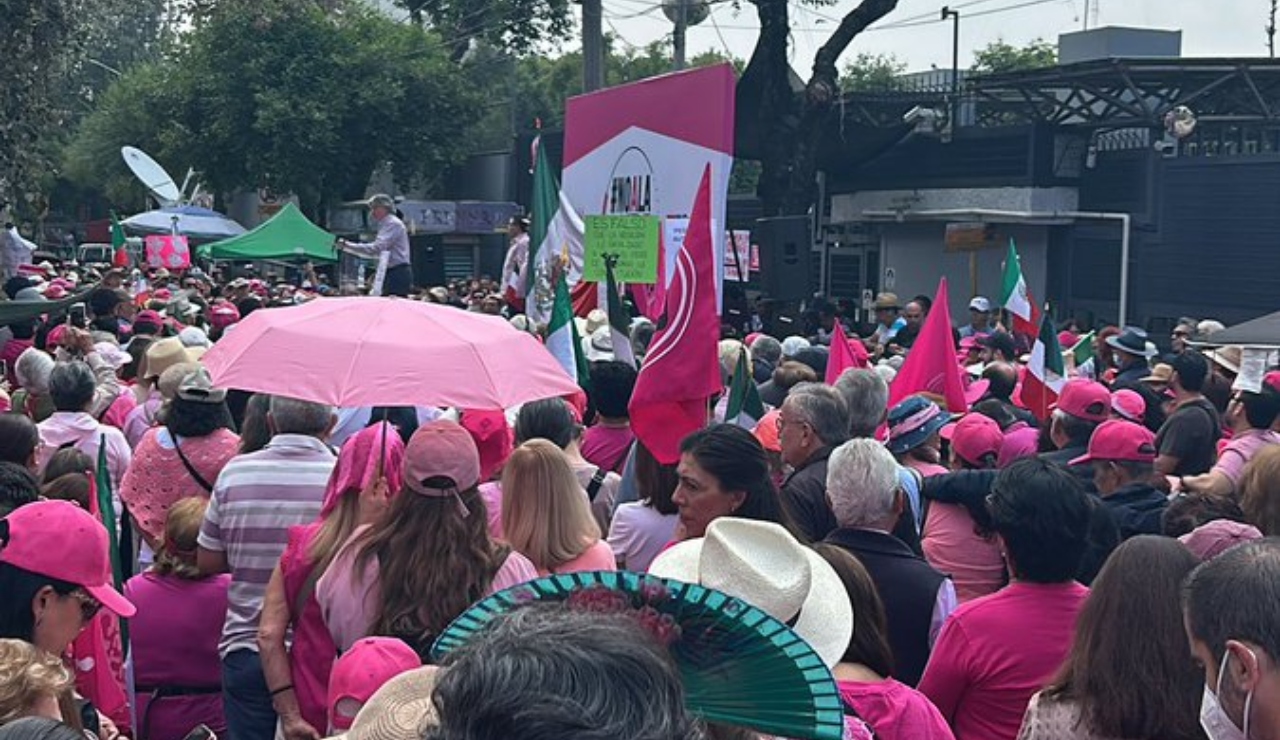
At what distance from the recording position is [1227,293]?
748 inches

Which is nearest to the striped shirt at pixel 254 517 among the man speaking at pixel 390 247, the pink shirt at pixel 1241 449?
the pink shirt at pixel 1241 449

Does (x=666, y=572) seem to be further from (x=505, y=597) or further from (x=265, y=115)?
(x=265, y=115)

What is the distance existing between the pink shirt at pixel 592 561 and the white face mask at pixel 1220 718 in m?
2.05

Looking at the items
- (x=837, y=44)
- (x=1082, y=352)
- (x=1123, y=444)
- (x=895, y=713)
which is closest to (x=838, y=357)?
(x=1123, y=444)

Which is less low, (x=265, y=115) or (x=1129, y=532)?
(x=265, y=115)

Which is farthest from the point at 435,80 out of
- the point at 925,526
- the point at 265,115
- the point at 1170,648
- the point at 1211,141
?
the point at 1170,648

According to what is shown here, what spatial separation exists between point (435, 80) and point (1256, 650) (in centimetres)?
3510

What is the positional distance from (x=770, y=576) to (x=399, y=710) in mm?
806

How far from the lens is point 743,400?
660 centimetres

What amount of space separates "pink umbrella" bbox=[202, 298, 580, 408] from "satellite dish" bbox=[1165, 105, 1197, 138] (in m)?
15.9

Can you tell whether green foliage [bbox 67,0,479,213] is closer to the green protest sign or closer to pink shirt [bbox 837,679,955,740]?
the green protest sign

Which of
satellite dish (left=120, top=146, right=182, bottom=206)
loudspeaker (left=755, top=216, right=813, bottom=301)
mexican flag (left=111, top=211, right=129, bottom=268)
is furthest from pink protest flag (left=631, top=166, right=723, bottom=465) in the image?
satellite dish (left=120, top=146, right=182, bottom=206)

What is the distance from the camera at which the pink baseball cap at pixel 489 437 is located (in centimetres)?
614

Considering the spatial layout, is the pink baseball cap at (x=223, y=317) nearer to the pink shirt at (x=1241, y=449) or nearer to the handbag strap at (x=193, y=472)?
the handbag strap at (x=193, y=472)
